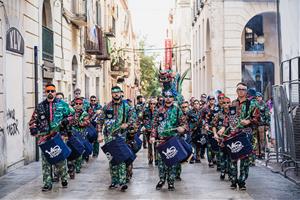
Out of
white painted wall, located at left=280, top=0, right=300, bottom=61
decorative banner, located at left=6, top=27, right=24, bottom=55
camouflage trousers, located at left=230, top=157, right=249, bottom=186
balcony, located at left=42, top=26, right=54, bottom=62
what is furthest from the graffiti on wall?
white painted wall, located at left=280, top=0, right=300, bottom=61

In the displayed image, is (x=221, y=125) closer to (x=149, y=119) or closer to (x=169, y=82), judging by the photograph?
(x=169, y=82)

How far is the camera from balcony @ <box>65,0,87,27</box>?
2389 centimetres

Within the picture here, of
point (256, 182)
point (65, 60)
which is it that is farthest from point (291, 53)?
point (65, 60)

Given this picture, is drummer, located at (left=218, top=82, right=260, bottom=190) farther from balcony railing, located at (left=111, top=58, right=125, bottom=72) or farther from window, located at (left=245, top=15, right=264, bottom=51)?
balcony railing, located at (left=111, top=58, right=125, bottom=72)

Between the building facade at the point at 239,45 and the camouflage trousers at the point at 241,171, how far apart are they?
15649mm

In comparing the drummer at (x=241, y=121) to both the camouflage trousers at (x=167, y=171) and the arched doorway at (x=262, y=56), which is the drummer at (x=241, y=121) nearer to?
the camouflage trousers at (x=167, y=171)

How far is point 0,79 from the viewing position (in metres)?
13.3

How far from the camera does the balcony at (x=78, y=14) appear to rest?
941 inches

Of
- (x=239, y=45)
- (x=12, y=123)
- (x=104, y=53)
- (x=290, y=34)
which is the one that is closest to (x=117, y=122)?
(x=12, y=123)

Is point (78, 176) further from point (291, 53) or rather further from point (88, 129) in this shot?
point (291, 53)

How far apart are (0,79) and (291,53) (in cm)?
796

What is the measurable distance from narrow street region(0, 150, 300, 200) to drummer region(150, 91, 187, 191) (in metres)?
0.28

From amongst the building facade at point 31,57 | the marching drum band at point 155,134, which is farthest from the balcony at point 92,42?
the marching drum band at point 155,134

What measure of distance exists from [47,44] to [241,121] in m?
9.59
